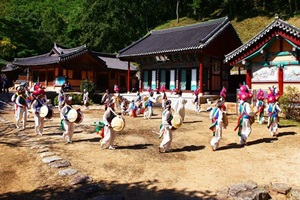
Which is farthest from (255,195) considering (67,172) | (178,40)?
(178,40)

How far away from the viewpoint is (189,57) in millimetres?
22359

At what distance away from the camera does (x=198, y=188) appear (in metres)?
5.64

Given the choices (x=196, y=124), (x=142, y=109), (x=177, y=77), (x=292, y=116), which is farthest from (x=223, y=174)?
(x=177, y=77)

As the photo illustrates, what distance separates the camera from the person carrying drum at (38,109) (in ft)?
33.9

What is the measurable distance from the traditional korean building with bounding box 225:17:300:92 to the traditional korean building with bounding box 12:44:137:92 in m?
12.3

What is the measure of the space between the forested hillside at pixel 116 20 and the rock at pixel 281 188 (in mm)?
37740

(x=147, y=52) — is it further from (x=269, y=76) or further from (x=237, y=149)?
(x=237, y=149)

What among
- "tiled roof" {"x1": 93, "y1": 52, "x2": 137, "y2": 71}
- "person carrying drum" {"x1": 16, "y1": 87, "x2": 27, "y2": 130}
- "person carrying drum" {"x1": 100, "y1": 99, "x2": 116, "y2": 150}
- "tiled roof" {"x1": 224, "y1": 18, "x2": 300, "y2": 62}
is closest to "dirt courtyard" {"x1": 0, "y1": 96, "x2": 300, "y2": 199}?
"person carrying drum" {"x1": 100, "y1": 99, "x2": 116, "y2": 150}

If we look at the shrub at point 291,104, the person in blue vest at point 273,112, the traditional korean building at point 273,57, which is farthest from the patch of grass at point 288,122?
the person in blue vest at point 273,112

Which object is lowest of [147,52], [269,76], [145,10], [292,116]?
[292,116]

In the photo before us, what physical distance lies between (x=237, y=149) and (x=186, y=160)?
7.04 ft

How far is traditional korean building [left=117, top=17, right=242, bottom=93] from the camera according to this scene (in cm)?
2136

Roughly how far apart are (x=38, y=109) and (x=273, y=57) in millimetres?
13237

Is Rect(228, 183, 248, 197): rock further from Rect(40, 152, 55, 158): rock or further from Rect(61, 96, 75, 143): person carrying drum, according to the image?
Rect(61, 96, 75, 143): person carrying drum
